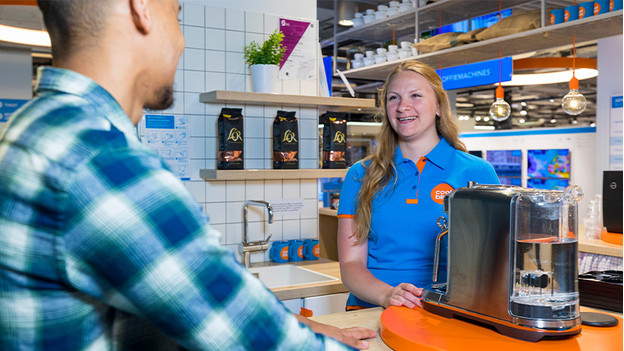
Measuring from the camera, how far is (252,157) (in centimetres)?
360

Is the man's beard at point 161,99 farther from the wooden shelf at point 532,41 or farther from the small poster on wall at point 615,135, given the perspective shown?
the small poster on wall at point 615,135

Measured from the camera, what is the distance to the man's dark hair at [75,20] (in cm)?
81

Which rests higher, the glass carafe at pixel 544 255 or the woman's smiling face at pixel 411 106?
the woman's smiling face at pixel 411 106

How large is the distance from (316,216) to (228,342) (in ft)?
10.3

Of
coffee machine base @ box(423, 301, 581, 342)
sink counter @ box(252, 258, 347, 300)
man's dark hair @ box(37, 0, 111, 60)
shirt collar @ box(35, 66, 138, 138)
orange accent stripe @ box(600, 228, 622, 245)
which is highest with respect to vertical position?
man's dark hair @ box(37, 0, 111, 60)

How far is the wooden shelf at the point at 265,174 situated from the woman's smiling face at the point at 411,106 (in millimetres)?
1303

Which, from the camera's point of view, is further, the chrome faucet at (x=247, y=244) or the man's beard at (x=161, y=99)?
the chrome faucet at (x=247, y=244)

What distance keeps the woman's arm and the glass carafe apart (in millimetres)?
364

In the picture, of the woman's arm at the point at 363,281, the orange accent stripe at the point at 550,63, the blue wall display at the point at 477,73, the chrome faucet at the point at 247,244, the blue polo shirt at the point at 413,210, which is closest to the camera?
the woman's arm at the point at 363,281

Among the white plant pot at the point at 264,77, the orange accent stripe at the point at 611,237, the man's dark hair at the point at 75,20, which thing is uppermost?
the white plant pot at the point at 264,77

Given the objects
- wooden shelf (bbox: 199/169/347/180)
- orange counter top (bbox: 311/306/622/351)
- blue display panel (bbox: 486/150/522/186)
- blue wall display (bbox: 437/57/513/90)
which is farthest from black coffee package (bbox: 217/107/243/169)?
blue display panel (bbox: 486/150/522/186)

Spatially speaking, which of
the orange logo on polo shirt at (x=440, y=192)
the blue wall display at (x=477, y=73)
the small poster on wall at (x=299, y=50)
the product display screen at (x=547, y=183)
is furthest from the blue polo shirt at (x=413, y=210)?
the product display screen at (x=547, y=183)

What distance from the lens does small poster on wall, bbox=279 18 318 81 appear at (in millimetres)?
3715

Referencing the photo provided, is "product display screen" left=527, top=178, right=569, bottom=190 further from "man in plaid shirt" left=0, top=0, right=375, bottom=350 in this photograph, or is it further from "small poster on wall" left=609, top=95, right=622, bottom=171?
"man in plaid shirt" left=0, top=0, right=375, bottom=350
